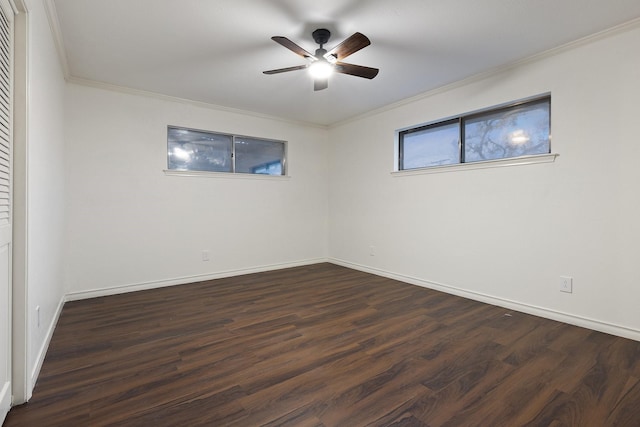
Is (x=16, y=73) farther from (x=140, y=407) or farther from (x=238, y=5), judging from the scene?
(x=140, y=407)

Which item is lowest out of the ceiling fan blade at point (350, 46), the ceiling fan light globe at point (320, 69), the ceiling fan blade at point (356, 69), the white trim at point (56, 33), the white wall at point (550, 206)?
the white wall at point (550, 206)

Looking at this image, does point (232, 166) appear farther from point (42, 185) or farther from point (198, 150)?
point (42, 185)

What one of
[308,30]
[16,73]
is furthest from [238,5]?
[16,73]

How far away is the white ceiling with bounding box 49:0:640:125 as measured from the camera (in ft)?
6.77

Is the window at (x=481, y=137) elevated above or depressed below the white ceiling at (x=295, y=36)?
below

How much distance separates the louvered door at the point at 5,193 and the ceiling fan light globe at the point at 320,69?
176cm

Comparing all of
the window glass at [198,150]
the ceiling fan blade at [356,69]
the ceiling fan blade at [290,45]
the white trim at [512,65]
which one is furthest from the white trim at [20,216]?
the white trim at [512,65]

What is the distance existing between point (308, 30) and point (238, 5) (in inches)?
22.1

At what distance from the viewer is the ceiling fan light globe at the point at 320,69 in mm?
2384

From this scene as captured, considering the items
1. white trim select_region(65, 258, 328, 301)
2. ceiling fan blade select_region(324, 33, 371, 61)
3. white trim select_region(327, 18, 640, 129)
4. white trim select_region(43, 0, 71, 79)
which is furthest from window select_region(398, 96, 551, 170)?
white trim select_region(43, 0, 71, 79)

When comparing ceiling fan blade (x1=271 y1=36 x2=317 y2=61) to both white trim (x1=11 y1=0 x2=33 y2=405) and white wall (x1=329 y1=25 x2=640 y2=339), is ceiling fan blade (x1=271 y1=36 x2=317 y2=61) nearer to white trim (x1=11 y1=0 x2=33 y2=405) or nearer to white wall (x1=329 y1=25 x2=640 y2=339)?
white trim (x1=11 y1=0 x2=33 y2=405)

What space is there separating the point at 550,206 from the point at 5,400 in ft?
12.6

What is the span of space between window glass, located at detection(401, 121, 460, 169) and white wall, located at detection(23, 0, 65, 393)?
12.0ft

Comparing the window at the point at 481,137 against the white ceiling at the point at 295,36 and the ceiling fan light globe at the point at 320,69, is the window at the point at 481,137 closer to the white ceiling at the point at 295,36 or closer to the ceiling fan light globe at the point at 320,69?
the white ceiling at the point at 295,36
